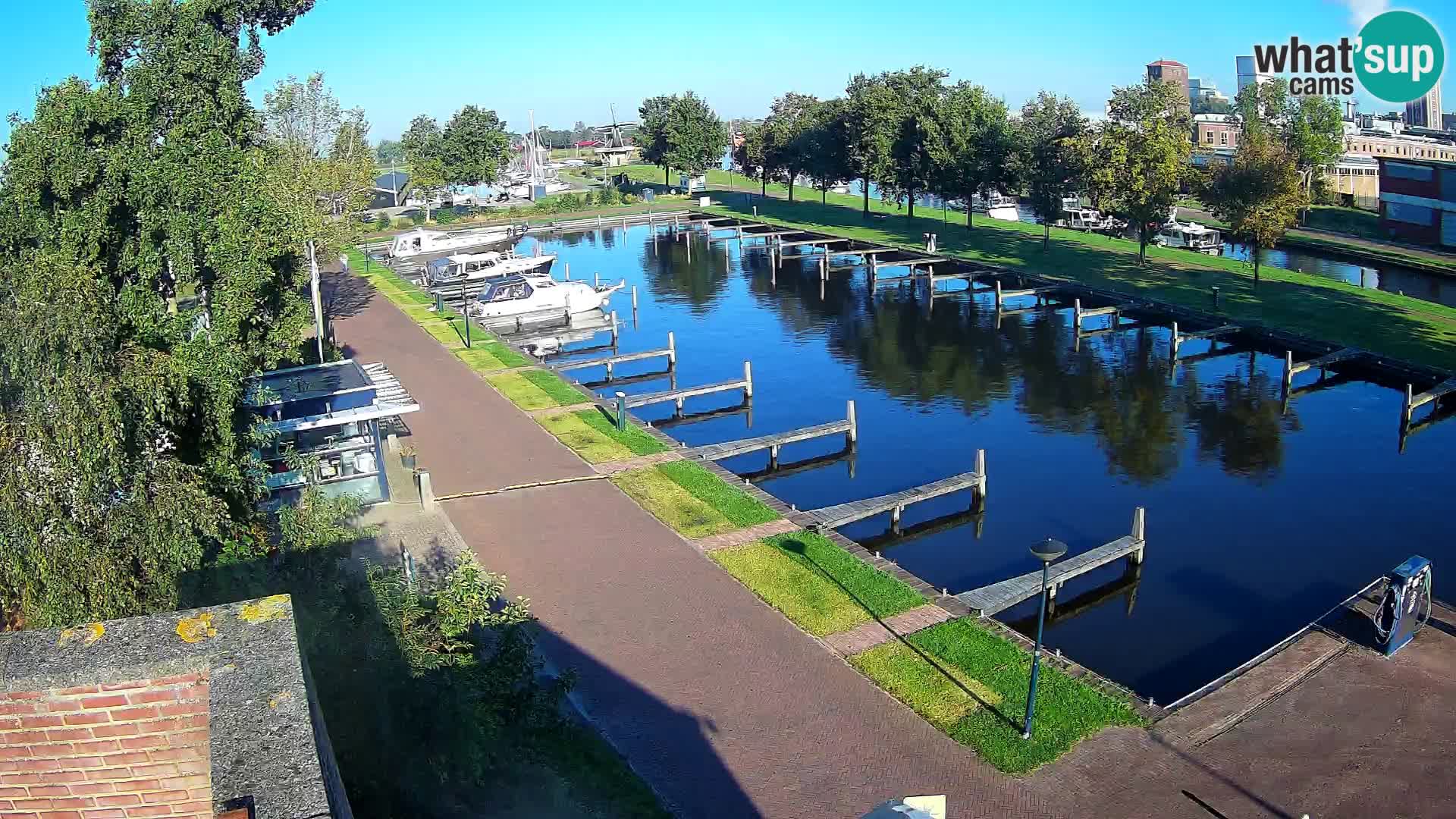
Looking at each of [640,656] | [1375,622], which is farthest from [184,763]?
[1375,622]

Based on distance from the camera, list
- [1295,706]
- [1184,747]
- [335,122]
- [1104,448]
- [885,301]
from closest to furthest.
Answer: [1184,747] < [1295,706] < [1104,448] < [335,122] < [885,301]

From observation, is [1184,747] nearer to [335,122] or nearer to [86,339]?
[86,339]

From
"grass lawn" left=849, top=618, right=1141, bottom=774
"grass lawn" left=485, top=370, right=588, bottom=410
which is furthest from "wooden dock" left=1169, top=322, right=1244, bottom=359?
"grass lawn" left=849, top=618, right=1141, bottom=774

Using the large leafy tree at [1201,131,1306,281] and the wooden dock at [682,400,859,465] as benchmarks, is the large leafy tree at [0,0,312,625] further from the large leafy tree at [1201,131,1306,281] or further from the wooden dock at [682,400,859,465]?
the large leafy tree at [1201,131,1306,281]

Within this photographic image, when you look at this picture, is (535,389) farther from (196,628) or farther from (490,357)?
(196,628)

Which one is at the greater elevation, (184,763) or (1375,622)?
(184,763)

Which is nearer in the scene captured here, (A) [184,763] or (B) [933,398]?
(A) [184,763]
